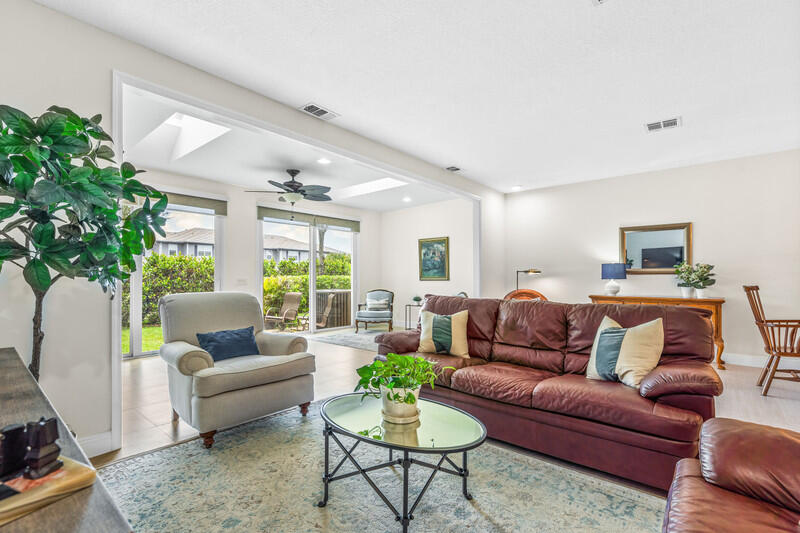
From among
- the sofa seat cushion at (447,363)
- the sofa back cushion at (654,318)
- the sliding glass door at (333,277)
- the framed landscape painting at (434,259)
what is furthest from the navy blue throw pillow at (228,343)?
the framed landscape painting at (434,259)

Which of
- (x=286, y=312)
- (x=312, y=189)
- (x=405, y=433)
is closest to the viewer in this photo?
(x=405, y=433)

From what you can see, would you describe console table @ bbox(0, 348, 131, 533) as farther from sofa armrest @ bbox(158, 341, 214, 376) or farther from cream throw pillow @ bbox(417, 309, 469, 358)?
cream throw pillow @ bbox(417, 309, 469, 358)

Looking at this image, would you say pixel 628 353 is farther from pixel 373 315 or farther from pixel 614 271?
pixel 373 315

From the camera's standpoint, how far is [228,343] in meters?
3.10

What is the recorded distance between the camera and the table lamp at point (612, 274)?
5395 millimetres

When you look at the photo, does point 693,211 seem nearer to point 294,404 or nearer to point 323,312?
point 294,404

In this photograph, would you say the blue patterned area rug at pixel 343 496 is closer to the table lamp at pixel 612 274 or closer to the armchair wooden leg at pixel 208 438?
the armchair wooden leg at pixel 208 438

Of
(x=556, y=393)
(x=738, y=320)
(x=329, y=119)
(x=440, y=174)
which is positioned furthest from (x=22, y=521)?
(x=738, y=320)

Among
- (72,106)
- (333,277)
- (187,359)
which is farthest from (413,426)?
(333,277)

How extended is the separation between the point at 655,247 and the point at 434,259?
12.4 feet

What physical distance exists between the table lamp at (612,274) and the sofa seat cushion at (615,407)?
3430mm

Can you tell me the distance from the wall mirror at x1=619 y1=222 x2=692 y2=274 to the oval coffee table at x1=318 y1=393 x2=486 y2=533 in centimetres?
479

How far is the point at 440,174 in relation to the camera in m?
5.48

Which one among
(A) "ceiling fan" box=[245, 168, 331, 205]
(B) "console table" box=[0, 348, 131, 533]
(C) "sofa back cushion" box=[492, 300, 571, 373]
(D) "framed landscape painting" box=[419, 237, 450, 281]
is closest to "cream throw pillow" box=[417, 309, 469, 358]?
(C) "sofa back cushion" box=[492, 300, 571, 373]
